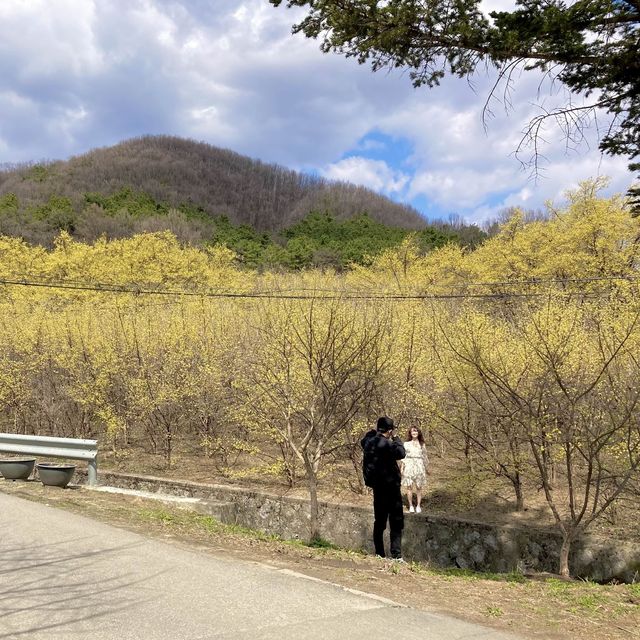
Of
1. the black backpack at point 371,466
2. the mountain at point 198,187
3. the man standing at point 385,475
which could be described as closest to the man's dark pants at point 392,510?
the man standing at point 385,475

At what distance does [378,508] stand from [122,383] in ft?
42.5

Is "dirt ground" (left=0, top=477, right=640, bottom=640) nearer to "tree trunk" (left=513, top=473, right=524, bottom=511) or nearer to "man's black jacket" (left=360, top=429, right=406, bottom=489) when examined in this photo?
→ "man's black jacket" (left=360, top=429, right=406, bottom=489)

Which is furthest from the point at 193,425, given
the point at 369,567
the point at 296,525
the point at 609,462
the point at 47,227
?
the point at 47,227

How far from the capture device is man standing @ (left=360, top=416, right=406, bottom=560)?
27.1 feet

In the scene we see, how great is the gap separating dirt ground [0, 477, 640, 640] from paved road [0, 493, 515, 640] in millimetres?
556

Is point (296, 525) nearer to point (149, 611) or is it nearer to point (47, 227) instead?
point (149, 611)

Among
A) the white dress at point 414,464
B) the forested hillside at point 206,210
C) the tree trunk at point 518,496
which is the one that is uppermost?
the forested hillside at point 206,210

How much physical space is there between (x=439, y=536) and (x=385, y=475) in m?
6.41

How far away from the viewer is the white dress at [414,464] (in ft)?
41.9

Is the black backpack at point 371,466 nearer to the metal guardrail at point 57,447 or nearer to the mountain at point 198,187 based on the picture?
the metal guardrail at point 57,447

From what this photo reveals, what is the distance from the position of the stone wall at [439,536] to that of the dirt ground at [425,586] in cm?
348

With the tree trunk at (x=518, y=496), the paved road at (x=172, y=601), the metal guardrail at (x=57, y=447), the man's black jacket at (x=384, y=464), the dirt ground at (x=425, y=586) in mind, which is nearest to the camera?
the paved road at (x=172, y=601)

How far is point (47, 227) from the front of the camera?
8069 cm

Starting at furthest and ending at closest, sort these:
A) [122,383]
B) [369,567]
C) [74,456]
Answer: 1. [122,383]
2. [74,456]
3. [369,567]
